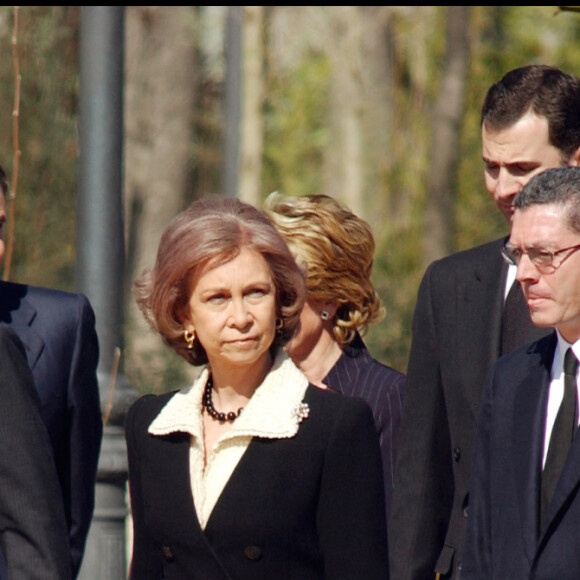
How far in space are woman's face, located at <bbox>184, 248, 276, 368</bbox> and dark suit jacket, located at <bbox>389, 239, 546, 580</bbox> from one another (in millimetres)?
878

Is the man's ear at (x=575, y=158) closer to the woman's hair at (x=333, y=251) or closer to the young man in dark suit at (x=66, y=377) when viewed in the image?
the woman's hair at (x=333, y=251)

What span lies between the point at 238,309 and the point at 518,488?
80 cm

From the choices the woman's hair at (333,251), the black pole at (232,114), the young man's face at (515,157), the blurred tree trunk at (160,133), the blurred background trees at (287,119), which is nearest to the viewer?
the young man's face at (515,157)

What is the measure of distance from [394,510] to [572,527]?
115cm

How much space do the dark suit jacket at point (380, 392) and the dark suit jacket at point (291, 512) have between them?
1114 millimetres

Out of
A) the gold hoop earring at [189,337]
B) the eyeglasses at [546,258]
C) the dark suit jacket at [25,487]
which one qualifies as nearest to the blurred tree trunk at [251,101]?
the gold hoop earring at [189,337]

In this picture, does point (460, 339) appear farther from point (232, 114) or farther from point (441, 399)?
point (232, 114)

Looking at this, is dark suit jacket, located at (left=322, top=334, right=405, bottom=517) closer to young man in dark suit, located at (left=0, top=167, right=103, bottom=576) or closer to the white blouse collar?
young man in dark suit, located at (left=0, top=167, right=103, bottom=576)

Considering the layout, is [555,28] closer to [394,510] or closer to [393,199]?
[393,199]

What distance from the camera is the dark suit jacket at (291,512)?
12.6ft

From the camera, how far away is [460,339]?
479 cm

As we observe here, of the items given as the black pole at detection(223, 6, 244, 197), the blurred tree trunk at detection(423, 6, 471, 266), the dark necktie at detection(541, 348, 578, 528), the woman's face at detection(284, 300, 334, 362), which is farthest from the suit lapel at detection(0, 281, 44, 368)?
the blurred tree trunk at detection(423, 6, 471, 266)

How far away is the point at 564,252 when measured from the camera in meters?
3.91

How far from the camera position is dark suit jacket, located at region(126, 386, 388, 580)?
3.85m
